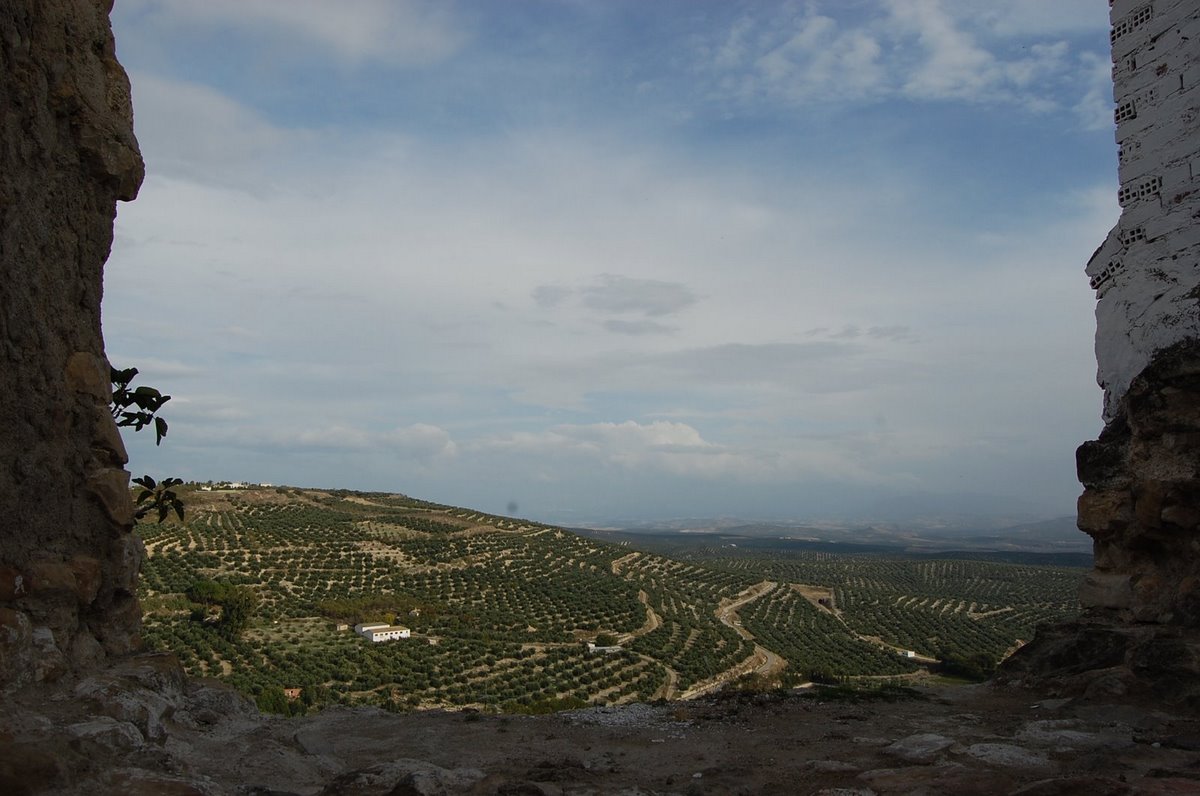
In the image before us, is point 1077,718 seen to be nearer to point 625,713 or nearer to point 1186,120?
point 625,713

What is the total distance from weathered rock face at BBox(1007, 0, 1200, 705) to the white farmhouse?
2079 cm

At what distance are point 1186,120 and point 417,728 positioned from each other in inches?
451

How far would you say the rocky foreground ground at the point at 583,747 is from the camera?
4652mm

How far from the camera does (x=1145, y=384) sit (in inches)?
364

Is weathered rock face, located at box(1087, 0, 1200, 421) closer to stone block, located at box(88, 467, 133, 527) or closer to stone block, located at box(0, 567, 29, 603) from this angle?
stone block, located at box(88, 467, 133, 527)

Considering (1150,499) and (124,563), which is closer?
(124,563)

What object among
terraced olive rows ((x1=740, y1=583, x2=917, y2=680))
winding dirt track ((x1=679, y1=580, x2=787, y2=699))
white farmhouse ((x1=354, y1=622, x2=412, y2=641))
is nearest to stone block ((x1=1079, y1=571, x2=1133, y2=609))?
winding dirt track ((x1=679, y1=580, x2=787, y2=699))

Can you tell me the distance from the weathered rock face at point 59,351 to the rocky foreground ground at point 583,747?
0.53 meters

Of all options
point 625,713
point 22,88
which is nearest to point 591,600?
point 625,713

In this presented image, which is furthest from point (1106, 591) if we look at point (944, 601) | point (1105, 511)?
point (944, 601)

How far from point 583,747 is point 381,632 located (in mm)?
20670

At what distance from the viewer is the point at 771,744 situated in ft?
23.6

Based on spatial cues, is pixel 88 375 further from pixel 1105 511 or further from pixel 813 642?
pixel 813 642

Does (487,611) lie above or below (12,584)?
below
